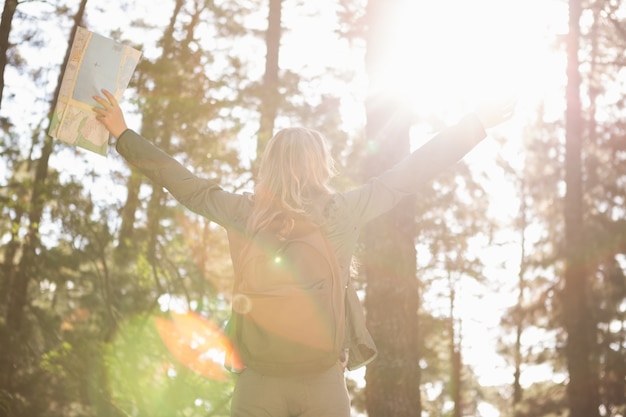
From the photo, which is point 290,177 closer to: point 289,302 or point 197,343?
point 289,302

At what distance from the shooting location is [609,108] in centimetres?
2005

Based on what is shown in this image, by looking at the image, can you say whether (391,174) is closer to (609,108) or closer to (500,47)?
(500,47)

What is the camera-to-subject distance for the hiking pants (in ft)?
10.9

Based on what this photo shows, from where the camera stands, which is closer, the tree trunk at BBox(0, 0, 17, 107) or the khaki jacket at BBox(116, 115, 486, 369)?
the khaki jacket at BBox(116, 115, 486, 369)

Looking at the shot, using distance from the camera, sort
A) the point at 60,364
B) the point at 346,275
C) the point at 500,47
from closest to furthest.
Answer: the point at 346,275 < the point at 60,364 < the point at 500,47

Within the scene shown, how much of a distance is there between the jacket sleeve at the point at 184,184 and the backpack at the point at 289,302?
0.27 meters

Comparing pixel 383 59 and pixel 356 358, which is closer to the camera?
pixel 356 358

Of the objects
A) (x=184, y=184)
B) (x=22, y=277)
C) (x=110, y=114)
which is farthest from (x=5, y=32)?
(x=22, y=277)

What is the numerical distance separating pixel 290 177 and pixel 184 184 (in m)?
0.58

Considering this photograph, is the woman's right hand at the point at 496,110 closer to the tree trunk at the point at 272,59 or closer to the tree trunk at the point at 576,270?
the tree trunk at the point at 272,59

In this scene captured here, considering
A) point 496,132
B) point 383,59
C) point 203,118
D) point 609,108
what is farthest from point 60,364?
point 496,132

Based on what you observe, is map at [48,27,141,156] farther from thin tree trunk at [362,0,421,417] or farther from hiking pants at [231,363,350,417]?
thin tree trunk at [362,0,421,417]

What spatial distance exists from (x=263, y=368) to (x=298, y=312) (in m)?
A: 0.27

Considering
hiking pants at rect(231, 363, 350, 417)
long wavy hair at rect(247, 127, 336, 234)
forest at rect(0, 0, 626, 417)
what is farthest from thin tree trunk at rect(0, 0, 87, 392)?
hiking pants at rect(231, 363, 350, 417)
